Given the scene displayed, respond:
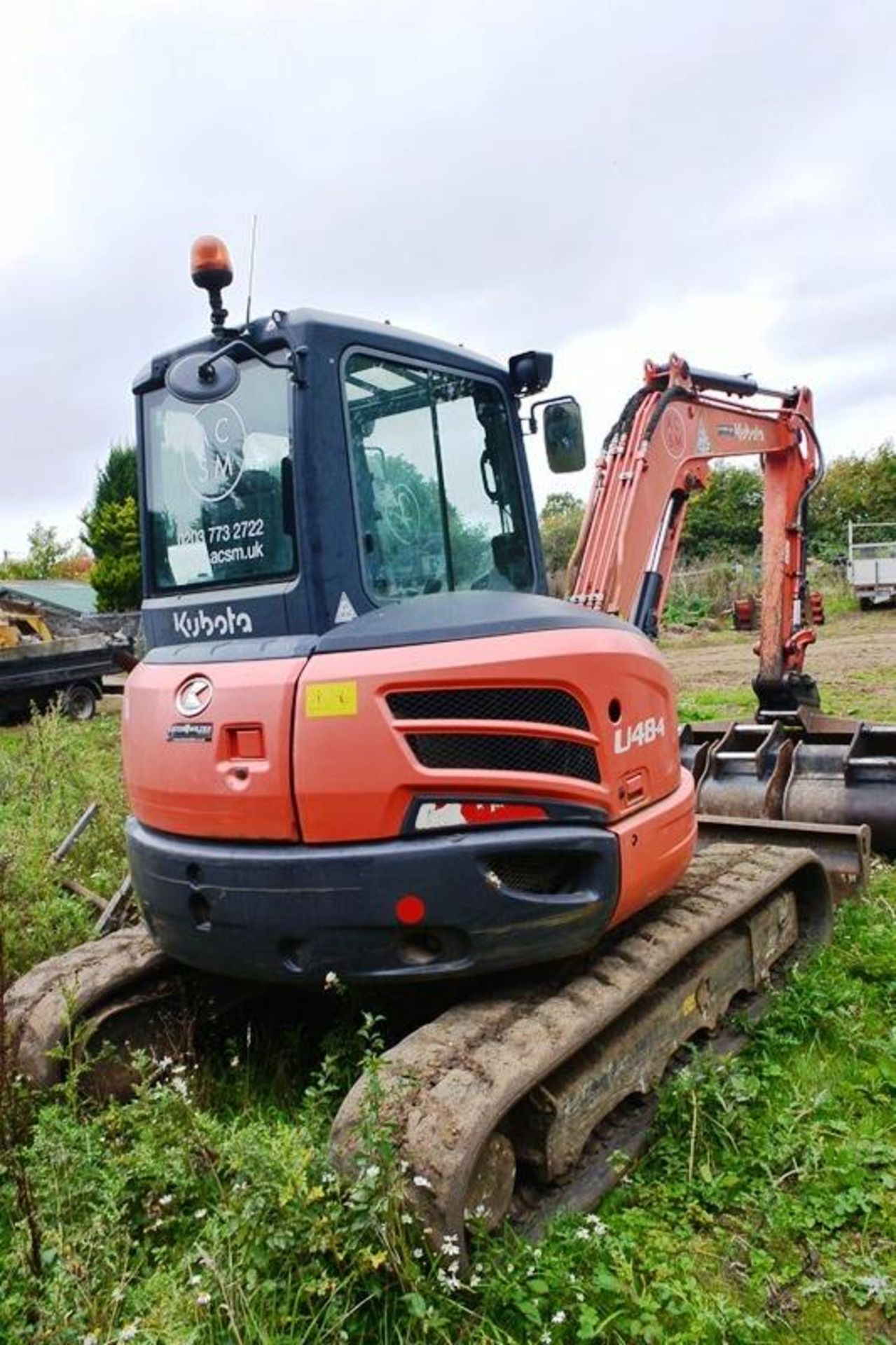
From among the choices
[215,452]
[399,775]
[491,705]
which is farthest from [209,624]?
[491,705]

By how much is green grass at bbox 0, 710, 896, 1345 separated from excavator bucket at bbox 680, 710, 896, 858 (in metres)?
1.97

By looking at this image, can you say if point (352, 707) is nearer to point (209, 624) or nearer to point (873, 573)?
point (209, 624)

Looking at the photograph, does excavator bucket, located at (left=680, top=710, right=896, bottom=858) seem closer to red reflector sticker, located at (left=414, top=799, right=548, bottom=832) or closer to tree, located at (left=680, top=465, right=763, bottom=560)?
red reflector sticker, located at (left=414, top=799, right=548, bottom=832)

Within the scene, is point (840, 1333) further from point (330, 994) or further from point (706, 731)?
point (706, 731)

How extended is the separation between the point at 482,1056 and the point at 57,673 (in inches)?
522

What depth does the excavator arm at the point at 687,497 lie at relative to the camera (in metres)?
5.18

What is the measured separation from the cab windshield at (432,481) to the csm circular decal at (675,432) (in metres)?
1.99

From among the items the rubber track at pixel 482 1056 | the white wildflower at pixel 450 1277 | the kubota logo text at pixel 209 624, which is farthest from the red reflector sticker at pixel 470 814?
the white wildflower at pixel 450 1277

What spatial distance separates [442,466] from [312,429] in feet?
1.95

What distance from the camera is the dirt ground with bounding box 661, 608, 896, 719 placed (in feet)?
37.1

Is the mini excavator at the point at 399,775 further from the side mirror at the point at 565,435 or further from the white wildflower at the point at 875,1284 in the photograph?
the white wildflower at the point at 875,1284

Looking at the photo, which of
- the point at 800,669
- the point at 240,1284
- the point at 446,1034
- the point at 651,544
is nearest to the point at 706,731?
the point at 800,669

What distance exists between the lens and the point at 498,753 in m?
2.80

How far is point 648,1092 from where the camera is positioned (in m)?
3.18
